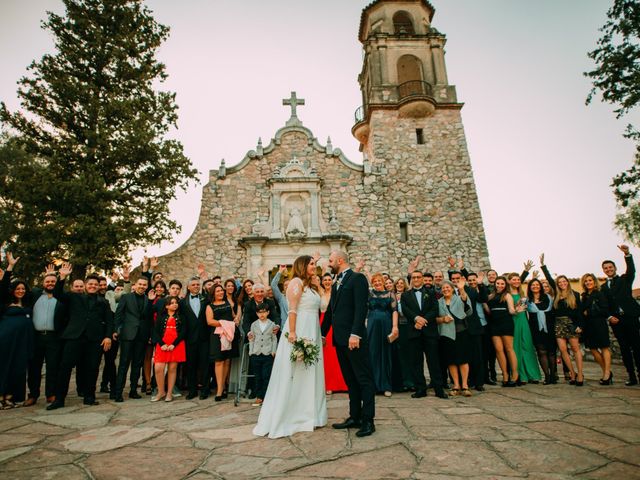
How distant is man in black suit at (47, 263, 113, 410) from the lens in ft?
18.0

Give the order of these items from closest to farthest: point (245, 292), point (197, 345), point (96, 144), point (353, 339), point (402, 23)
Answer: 1. point (353, 339)
2. point (197, 345)
3. point (245, 292)
4. point (96, 144)
5. point (402, 23)

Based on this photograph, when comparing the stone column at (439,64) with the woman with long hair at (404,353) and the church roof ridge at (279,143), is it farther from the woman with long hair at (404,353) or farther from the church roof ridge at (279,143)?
the woman with long hair at (404,353)

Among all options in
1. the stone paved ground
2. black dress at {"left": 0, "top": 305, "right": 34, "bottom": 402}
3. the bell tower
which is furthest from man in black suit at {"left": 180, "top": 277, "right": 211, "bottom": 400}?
the bell tower

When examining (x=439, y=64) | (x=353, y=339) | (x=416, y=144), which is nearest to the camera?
(x=353, y=339)

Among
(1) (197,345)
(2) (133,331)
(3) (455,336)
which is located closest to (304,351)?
(3) (455,336)

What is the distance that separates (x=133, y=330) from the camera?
20.2ft

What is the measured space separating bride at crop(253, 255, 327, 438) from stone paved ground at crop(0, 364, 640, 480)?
6.9 inches

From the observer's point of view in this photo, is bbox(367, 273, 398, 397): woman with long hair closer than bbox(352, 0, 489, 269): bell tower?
Yes

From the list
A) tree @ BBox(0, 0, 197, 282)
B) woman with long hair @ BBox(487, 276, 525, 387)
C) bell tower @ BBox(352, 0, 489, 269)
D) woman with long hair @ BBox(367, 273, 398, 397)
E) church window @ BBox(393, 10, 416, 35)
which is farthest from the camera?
church window @ BBox(393, 10, 416, 35)

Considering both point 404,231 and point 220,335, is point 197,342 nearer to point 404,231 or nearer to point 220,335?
point 220,335

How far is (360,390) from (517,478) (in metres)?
1.77

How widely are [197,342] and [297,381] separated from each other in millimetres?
2958

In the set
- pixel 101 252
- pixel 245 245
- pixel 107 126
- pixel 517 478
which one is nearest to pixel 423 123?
pixel 245 245

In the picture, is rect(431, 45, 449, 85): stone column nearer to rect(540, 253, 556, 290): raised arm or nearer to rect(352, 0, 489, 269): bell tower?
rect(352, 0, 489, 269): bell tower
